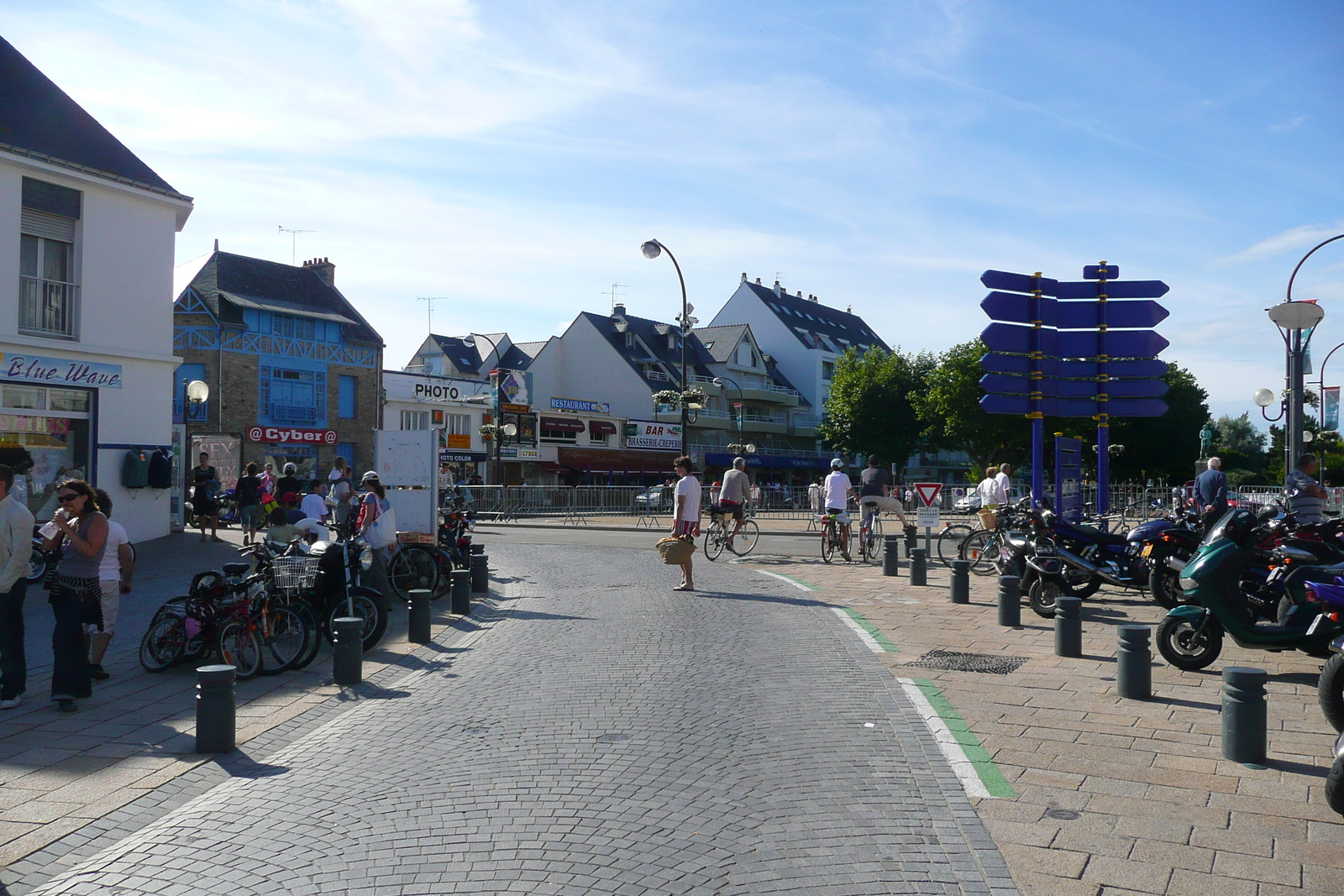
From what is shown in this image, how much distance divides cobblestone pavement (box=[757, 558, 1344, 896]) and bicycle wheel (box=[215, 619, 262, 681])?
5.07 m

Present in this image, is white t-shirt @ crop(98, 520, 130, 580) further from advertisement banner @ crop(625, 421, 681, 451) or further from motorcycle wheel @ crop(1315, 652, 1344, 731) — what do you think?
advertisement banner @ crop(625, 421, 681, 451)

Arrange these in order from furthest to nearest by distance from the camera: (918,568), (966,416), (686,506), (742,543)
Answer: (966,416) → (742,543) → (686,506) → (918,568)

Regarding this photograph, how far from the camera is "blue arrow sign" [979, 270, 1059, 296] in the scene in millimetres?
17109

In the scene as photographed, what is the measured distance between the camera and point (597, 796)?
5191mm

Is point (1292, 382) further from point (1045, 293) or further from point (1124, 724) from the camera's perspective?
point (1124, 724)

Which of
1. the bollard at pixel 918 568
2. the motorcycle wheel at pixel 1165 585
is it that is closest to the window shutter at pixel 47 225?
the bollard at pixel 918 568

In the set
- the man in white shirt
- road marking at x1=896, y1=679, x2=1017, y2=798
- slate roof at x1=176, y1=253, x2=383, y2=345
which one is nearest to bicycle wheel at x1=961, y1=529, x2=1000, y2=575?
the man in white shirt

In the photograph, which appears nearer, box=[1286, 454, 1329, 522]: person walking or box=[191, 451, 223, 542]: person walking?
box=[1286, 454, 1329, 522]: person walking

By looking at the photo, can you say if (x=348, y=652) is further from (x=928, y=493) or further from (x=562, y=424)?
(x=562, y=424)

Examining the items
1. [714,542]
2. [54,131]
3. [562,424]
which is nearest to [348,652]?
[714,542]

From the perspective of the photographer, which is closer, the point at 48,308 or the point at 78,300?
the point at 48,308

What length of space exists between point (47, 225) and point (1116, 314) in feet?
56.5

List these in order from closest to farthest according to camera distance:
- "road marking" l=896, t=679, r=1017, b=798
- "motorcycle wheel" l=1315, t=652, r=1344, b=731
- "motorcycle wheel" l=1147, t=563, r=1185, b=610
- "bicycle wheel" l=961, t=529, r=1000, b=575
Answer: "road marking" l=896, t=679, r=1017, b=798, "motorcycle wheel" l=1315, t=652, r=1344, b=731, "motorcycle wheel" l=1147, t=563, r=1185, b=610, "bicycle wheel" l=961, t=529, r=1000, b=575

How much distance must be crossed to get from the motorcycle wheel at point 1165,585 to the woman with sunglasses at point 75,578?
9.68 metres
